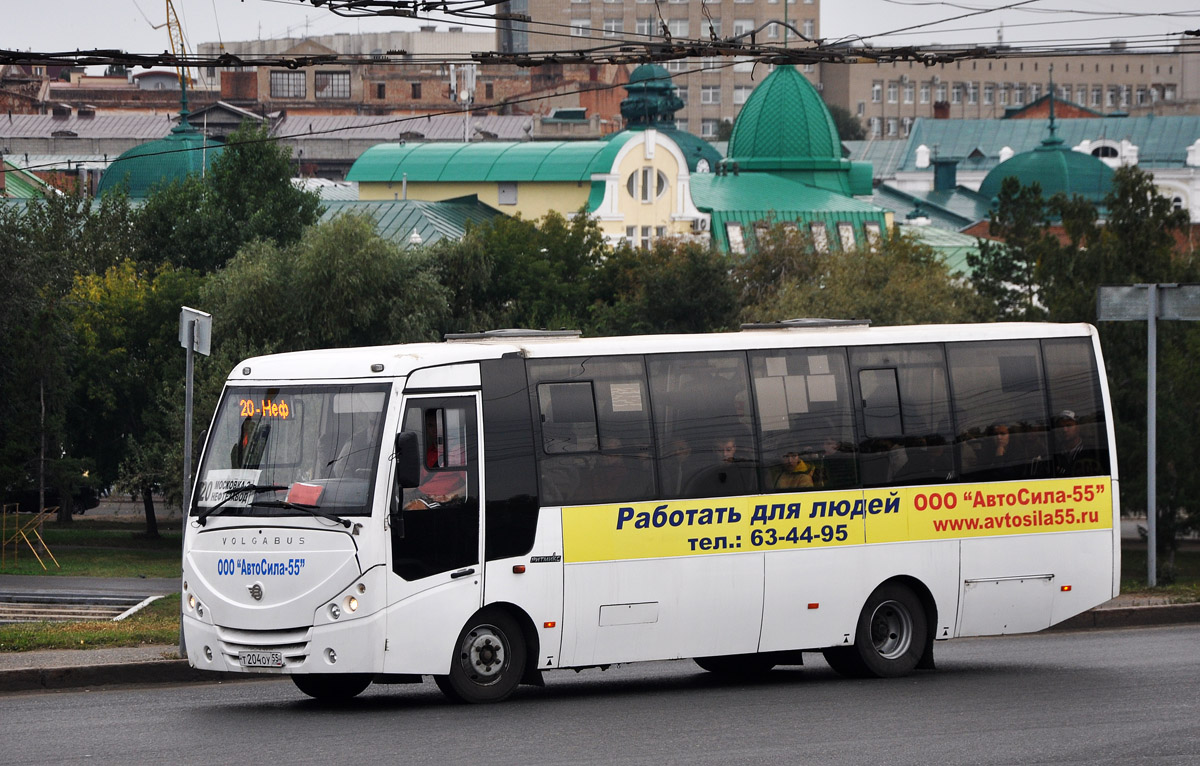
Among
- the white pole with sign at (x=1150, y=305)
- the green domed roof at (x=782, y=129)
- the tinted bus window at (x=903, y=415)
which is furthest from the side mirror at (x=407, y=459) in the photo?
the green domed roof at (x=782, y=129)

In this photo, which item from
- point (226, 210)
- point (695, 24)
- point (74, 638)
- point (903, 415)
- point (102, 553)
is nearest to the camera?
point (903, 415)

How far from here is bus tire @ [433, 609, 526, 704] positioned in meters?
13.8

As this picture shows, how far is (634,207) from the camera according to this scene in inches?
3071

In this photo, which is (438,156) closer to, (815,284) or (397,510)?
(815,284)

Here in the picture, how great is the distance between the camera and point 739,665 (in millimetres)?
16328

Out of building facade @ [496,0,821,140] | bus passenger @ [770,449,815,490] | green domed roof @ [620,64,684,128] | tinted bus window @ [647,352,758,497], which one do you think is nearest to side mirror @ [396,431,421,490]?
tinted bus window @ [647,352,758,497]

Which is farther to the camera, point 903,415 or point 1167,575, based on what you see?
point 1167,575

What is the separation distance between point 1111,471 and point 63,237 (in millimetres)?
56987

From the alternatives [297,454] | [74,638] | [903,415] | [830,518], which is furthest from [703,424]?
[74,638]

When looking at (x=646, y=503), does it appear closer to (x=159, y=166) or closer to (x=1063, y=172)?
(x=159, y=166)

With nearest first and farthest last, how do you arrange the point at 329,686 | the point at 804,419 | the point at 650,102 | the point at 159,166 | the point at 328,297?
the point at 329,686
the point at 804,419
the point at 328,297
the point at 159,166
the point at 650,102

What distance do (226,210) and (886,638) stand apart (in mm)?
53855

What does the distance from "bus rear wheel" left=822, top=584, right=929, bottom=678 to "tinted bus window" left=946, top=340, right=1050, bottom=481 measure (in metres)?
1.27

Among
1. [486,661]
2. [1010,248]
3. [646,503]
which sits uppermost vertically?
[1010,248]
